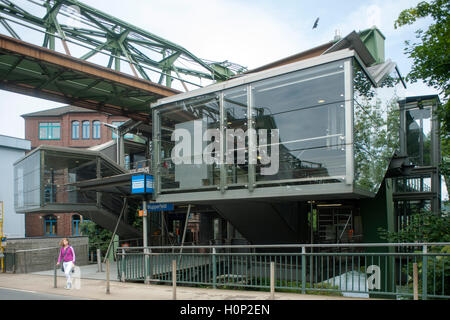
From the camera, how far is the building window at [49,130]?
54.7 m

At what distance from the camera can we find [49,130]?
180 feet

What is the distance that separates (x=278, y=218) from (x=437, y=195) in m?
9.20

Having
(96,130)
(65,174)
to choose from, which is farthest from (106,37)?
(96,130)

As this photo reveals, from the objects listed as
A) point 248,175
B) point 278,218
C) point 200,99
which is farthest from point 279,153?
point 200,99

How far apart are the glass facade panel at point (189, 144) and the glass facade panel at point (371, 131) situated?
4470mm

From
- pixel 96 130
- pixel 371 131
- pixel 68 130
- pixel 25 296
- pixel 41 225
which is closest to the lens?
pixel 25 296

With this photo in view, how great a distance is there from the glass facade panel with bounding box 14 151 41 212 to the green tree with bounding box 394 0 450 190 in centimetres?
2035

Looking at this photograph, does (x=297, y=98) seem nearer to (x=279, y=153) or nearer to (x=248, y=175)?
(x=279, y=153)

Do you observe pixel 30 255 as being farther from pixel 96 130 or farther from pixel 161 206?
pixel 96 130

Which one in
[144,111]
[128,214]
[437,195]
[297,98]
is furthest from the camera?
[144,111]

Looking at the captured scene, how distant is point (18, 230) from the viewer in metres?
44.6

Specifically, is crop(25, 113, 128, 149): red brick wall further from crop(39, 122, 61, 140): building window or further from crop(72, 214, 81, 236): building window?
crop(72, 214, 81, 236): building window
